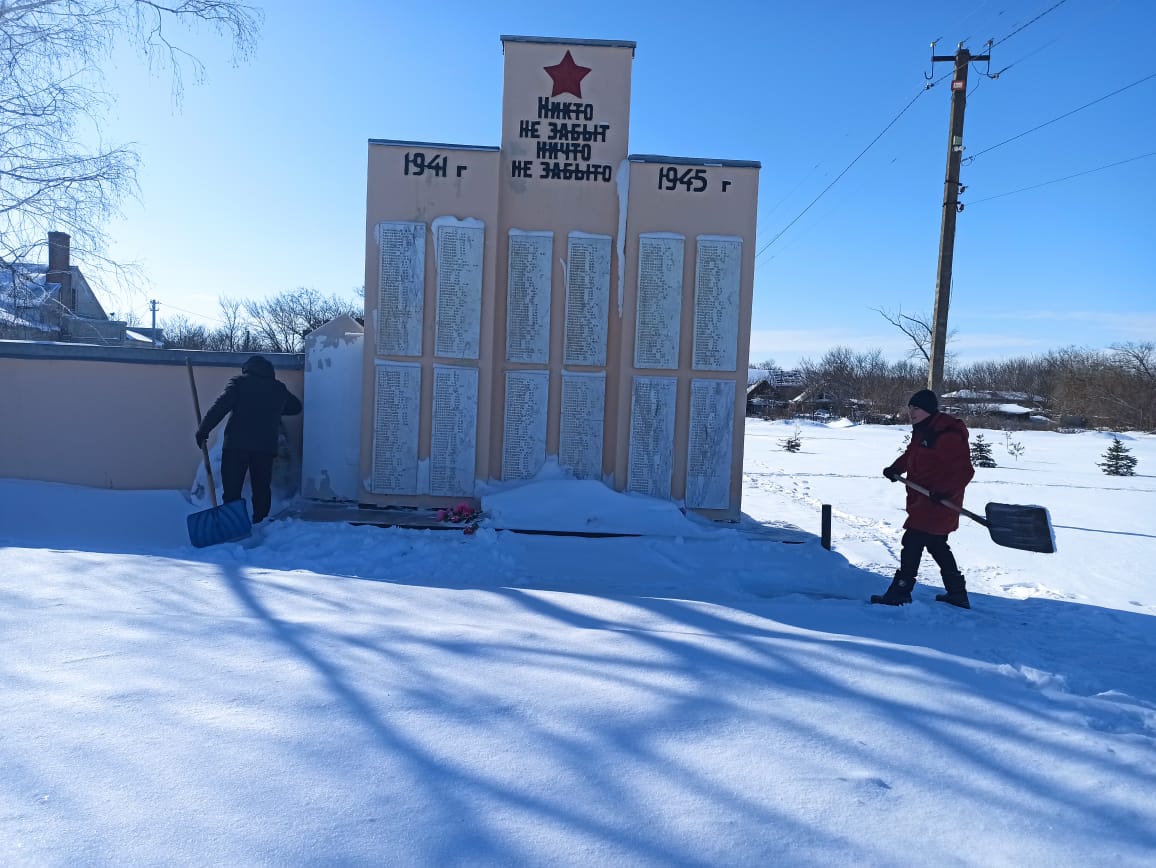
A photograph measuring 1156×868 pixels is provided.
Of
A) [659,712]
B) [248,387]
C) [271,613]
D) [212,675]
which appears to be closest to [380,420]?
[248,387]

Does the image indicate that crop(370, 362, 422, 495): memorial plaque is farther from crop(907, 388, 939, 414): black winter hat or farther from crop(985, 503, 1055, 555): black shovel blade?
crop(985, 503, 1055, 555): black shovel blade

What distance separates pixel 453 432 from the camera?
889 cm

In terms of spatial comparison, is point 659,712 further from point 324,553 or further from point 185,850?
point 324,553

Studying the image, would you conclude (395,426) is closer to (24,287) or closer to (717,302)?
(717,302)

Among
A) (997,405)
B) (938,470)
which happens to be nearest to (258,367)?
(938,470)

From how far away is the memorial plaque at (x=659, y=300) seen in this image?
8852mm

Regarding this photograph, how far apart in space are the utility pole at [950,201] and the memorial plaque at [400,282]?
7.52m

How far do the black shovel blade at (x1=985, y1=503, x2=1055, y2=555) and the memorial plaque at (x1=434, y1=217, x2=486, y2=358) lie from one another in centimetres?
538

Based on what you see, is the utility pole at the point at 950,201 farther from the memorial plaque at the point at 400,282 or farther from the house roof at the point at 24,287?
the house roof at the point at 24,287

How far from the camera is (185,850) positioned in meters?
2.45

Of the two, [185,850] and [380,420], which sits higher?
[380,420]

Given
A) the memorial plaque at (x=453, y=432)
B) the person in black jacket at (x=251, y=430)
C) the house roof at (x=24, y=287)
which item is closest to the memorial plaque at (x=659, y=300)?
the memorial plaque at (x=453, y=432)

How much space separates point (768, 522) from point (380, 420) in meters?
4.72

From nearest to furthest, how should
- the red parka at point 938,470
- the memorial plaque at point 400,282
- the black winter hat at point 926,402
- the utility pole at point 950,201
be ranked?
the red parka at point 938,470, the black winter hat at point 926,402, the memorial plaque at point 400,282, the utility pole at point 950,201
